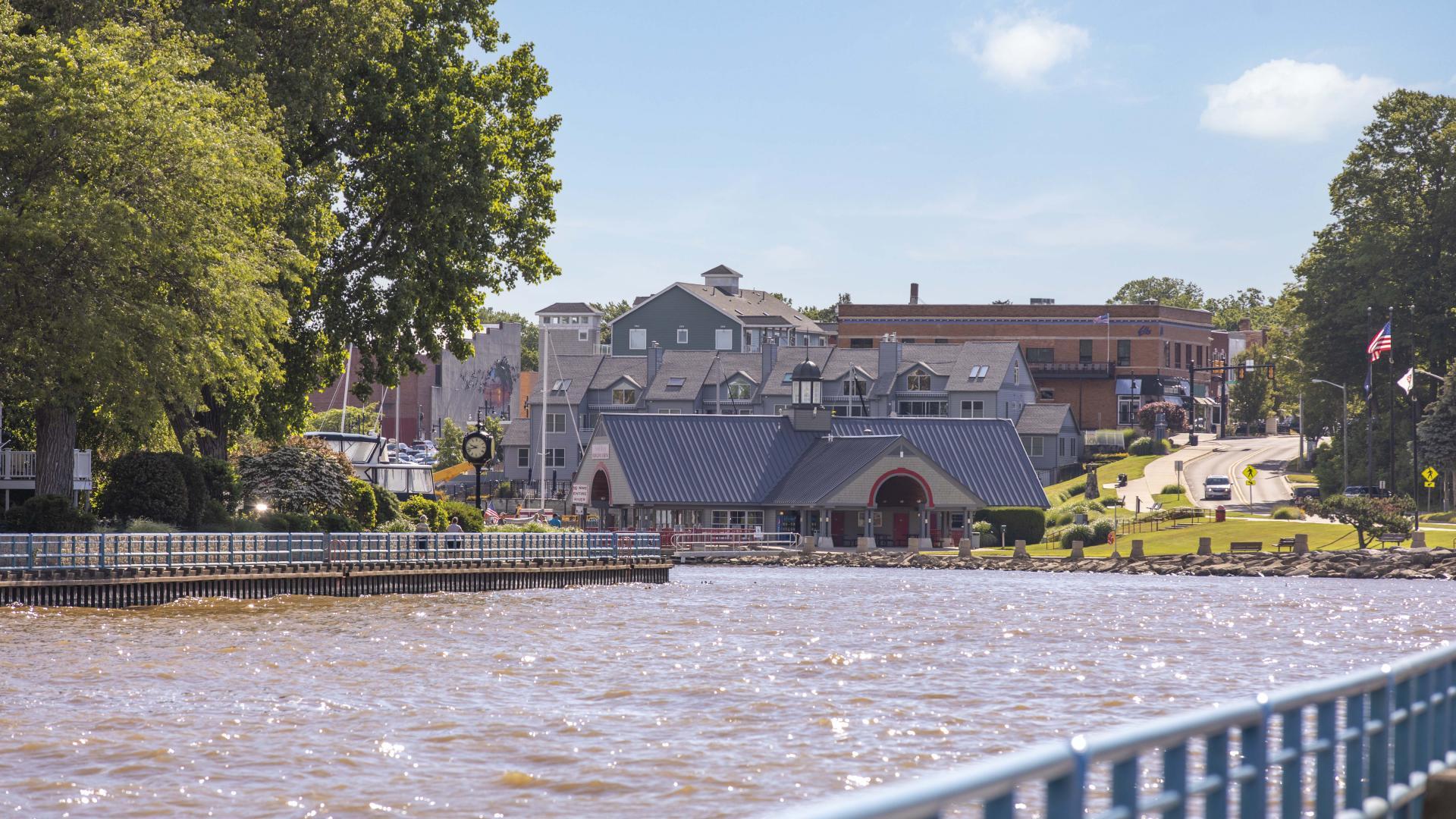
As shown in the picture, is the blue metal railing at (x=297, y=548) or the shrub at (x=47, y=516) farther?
the shrub at (x=47, y=516)

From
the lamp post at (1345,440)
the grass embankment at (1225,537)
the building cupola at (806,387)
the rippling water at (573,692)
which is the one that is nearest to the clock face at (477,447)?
the rippling water at (573,692)

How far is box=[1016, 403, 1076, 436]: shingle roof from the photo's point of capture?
381 feet

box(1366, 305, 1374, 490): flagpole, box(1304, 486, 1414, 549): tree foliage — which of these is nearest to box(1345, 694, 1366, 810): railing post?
box(1304, 486, 1414, 549): tree foliage

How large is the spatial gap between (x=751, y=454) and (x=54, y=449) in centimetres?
4660

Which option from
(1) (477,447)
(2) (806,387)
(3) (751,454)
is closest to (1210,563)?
(3) (751,454)

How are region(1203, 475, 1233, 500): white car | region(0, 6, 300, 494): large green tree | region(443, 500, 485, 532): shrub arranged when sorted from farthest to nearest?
region(1203, 475, 1233, 500): white car < region(443, 500, 485, 532): shrub < region(0, 6, 300, 494): large green tree

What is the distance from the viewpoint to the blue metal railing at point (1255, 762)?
551 centimetres

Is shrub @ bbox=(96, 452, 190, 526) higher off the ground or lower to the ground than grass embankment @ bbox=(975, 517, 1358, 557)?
higher

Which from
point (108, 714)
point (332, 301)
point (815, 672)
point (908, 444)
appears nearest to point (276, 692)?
point (108, 714)

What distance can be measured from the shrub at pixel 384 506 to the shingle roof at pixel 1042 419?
6899 centimetres

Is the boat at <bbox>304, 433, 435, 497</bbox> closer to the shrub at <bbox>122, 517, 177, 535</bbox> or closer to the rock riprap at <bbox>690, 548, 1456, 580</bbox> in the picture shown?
the rock riprap at <bbox>690, 548, 1456, 580</bbox>

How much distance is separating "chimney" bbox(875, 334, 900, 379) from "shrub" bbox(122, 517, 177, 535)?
7721 centimetres

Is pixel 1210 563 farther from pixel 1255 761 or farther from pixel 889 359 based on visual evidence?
pixel 1255 761

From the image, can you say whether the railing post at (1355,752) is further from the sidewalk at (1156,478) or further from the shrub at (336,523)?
the sidewalk at (1156,478)
